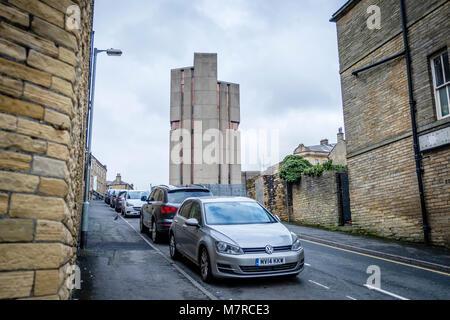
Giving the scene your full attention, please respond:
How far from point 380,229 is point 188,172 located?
33.6 m

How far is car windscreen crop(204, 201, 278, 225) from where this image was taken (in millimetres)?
7324

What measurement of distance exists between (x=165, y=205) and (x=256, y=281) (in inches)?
205

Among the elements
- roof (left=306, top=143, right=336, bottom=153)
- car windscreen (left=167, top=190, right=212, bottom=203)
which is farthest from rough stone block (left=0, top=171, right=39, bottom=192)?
roof (left=306, top=143, right=336, bottom=153)

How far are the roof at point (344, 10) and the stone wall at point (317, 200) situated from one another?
7154 mm

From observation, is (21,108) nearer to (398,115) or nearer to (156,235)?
(156,235)

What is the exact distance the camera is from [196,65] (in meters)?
45.1

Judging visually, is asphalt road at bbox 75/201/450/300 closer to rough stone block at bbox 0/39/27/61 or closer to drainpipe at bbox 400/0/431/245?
drainpipe at bbox 400/0/431/245

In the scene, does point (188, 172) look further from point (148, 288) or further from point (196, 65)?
point (148, 288)

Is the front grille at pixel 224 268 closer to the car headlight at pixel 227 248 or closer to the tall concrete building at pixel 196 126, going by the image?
the car headlight at pixel 227 248

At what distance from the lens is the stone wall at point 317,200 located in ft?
52.8

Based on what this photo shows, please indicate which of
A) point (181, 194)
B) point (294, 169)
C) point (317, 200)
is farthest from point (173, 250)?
point (294, 169)

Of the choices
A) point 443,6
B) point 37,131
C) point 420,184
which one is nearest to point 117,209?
point 420,184

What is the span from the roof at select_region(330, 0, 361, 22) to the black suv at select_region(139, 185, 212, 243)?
33.6 feet

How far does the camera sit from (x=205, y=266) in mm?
6656
